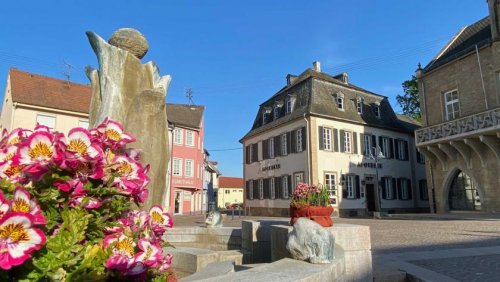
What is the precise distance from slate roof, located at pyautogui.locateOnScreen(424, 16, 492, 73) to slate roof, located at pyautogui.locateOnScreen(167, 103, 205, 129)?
70.8ft

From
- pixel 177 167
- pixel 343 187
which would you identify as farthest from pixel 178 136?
pixel 343 187

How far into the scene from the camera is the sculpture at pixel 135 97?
4188mm

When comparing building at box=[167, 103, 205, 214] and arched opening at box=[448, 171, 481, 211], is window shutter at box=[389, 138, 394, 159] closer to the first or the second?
arched opening at box=[448, 171, 481, 211]

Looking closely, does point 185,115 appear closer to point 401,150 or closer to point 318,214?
point 401,150

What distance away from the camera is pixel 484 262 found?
659 cm

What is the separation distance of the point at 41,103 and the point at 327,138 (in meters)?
20.6

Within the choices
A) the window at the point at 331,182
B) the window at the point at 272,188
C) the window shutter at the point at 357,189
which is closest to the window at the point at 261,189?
the window at the point at 272,188

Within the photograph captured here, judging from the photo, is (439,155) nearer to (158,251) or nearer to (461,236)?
(461,236)

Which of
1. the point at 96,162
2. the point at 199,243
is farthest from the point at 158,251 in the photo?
the point at 199,243

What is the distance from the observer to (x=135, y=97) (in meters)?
4.28

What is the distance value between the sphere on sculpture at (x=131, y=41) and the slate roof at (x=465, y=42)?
69.8 ft

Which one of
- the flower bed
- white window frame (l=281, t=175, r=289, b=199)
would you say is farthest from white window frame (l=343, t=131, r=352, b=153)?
the flower bed

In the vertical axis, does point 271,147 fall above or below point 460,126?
above

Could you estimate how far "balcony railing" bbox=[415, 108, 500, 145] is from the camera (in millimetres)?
18812
